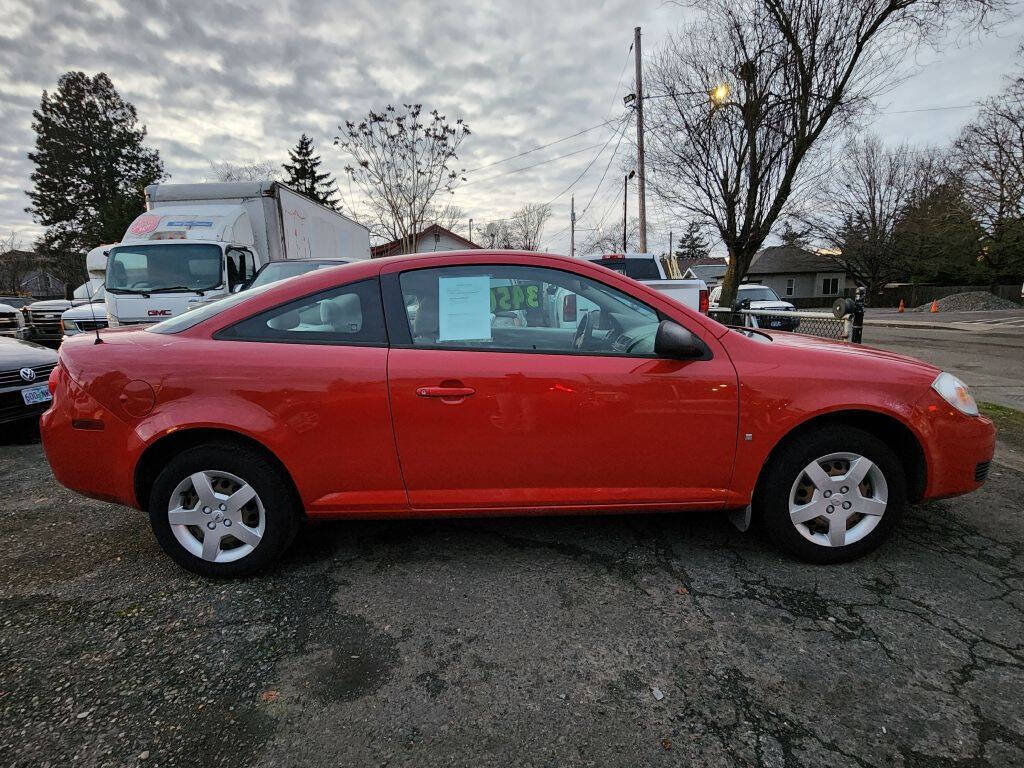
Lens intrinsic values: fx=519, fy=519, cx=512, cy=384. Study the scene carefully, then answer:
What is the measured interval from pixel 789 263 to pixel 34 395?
5844cm

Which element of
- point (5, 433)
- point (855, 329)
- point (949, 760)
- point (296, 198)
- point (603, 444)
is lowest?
point (949, 760)

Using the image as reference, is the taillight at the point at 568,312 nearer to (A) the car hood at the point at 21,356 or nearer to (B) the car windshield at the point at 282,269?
(A) the car hood at the point at 21,356

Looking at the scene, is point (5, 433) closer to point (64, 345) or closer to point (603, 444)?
point (64, 345)

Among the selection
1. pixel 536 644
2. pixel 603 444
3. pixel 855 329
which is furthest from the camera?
pixel 855 329

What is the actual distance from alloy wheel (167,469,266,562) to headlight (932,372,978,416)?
132 inches

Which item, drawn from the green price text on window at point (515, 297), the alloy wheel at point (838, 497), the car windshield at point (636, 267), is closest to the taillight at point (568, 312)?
the green price text on window at point (515, 297)

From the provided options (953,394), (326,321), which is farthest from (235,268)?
(953,394)

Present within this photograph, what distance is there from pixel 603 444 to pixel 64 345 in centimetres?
272

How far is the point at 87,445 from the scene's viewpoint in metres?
2.46

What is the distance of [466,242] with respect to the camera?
39938mm

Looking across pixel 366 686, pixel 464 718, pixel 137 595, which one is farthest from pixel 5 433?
pixel 464 718

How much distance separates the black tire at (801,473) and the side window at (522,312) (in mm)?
869

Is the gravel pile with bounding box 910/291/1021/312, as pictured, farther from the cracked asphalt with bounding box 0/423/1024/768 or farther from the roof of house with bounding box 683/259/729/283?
the cracked asphalt with bounding box 0/423/1024/768

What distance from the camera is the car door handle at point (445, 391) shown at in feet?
7.78
